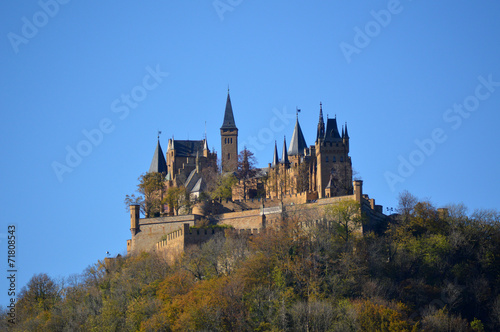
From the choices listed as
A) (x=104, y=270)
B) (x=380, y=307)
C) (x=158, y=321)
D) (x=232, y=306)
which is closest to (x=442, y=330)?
(x=380, y=307)

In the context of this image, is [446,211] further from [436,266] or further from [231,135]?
[231,135]

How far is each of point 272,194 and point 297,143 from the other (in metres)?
6.84

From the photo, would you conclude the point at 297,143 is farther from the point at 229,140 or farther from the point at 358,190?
the point at 358,190

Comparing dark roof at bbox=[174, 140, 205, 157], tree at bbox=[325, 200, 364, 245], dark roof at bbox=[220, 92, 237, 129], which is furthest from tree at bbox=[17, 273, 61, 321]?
dark roof at bbox=[220, 92, 237, 129]

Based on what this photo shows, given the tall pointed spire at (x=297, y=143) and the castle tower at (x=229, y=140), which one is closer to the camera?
the tall pointed spire at (x=297, y=143)

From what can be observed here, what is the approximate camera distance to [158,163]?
117688 millimetres

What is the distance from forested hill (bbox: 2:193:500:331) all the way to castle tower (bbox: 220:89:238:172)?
38764 millimetres

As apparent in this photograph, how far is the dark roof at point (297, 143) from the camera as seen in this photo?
105 m

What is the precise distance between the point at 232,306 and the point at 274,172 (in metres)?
38.4

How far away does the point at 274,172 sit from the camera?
105312mm

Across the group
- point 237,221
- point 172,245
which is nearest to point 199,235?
point 172,245

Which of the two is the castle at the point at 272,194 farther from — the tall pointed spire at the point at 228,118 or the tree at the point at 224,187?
the tall pointed spire at the point at 228,118

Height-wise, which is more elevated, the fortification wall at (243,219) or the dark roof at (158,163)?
the dark roof at (158,163)

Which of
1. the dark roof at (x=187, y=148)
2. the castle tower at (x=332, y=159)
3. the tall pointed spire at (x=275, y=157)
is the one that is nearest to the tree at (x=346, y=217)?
the castle tower at (x=332, y=159)
